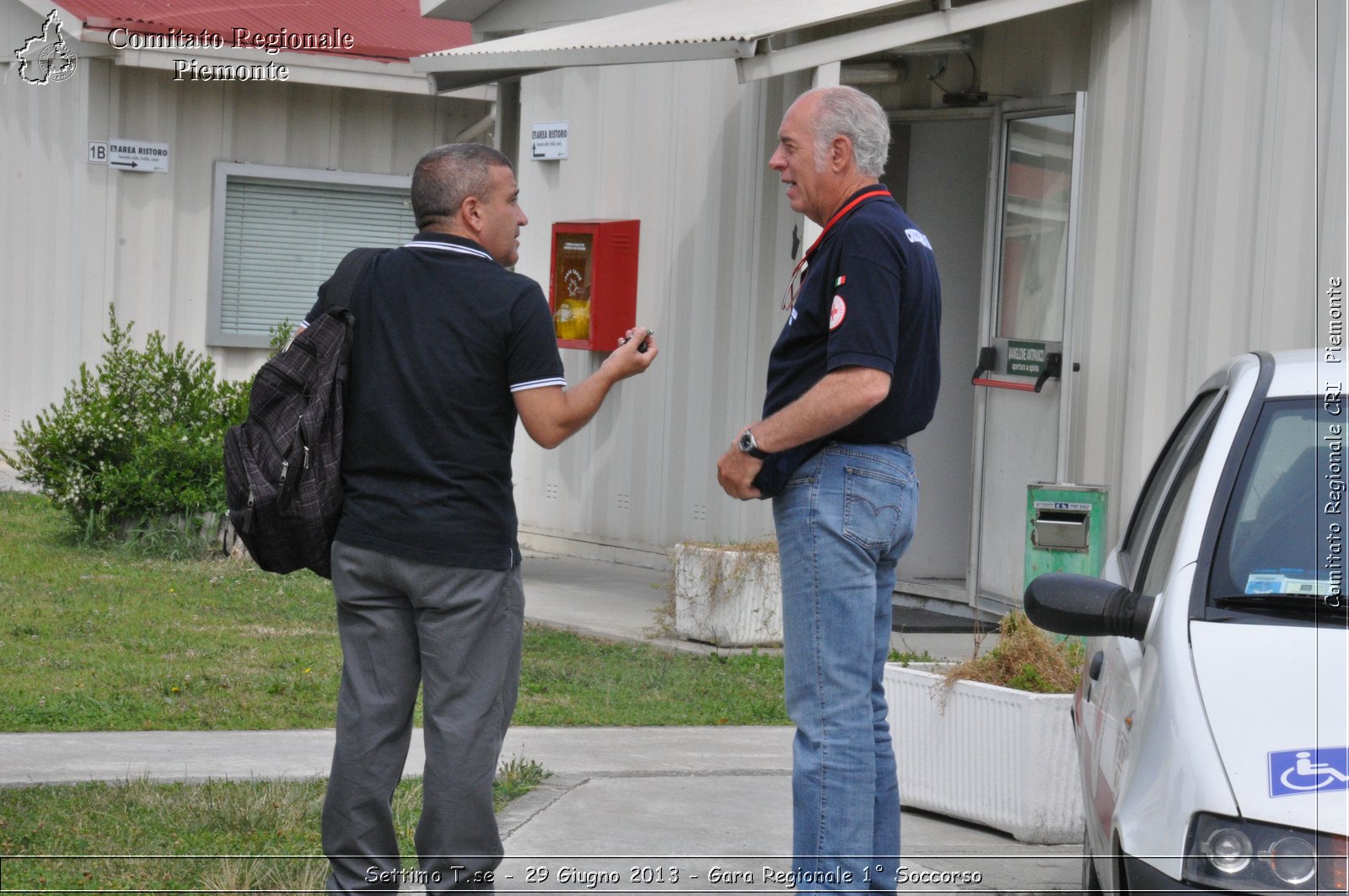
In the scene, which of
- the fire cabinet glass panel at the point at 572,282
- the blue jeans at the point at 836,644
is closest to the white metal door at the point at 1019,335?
the fire cabinet glass panel at the point at 572,282

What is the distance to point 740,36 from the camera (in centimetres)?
887

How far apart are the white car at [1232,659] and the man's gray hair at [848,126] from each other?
41.1 inches

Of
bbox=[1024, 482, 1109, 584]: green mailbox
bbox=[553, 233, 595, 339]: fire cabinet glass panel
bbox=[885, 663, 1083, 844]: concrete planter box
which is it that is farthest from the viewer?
bbox=[553, 233, 595, 339]: fire cabinet glass panel

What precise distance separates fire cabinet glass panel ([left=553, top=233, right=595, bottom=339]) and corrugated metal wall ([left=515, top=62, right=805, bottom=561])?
0.63 ft

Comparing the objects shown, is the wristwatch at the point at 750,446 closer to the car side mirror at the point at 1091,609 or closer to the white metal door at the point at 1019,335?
the car side mirror at the point at 1091,609

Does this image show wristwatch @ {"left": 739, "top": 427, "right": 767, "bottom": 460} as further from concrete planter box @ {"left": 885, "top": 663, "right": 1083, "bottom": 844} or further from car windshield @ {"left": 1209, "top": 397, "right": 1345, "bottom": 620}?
concrete planter box @ {"left": 885, "top": 663, "right": 1083, "bottom": 844}

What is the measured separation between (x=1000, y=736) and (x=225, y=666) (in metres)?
3.82

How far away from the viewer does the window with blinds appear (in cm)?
1653

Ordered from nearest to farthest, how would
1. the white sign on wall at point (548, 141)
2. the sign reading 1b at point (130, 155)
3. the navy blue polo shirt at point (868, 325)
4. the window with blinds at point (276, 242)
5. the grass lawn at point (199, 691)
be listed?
the navy blue polo shirt at point (868, 325) < the grass lawn at point (199, 691) < the white sign on wall at point (548, 141) < the sign reading 1b at point (130, 155) < the window with blinds at point (276, 242)

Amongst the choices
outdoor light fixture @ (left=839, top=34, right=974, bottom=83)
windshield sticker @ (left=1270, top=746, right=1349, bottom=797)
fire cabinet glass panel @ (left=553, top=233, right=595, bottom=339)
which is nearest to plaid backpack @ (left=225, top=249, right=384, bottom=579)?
windshield sticker @ (left=1270, top=746, right=1349, bottom=797)

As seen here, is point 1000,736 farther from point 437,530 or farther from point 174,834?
point 174,834

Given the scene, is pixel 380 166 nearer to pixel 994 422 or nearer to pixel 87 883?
pixel 994 422

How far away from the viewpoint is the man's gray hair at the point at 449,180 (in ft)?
13.1

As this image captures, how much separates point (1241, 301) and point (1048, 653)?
2.94 meters
